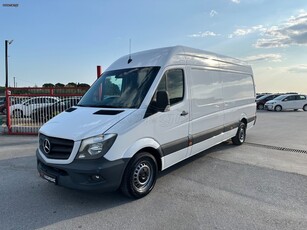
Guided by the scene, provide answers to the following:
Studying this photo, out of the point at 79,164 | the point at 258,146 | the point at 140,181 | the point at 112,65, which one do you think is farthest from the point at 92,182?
the point at 258,146

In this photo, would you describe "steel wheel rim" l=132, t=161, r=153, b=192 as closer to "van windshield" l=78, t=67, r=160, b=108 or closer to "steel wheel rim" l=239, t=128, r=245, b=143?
"van windshield" l=78, t=67, r=160, b=108

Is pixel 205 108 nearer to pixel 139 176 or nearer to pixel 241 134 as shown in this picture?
pixel 139 176

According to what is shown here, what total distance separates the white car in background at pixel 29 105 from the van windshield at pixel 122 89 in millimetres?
5771

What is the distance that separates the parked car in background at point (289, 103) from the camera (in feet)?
80.3

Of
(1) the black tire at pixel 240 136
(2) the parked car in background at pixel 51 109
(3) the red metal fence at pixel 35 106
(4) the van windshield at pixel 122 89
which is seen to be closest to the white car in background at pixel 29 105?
(3) the red metal fence at pixel 35 106

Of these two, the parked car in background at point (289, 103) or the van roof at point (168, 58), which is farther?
the parked car in background at point (289, 103)

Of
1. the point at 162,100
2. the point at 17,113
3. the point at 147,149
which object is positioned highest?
the point at 162,100

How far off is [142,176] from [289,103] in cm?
2457

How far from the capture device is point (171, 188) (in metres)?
4.57

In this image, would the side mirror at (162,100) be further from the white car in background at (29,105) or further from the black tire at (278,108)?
the black tire at (278,108)

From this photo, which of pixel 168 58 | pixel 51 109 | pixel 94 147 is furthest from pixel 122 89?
pixel 51 109

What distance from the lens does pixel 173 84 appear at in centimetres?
478

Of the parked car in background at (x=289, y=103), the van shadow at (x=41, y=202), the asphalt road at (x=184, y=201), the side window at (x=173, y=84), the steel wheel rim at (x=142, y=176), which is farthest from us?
the parked car in background at (x=289, y=103)

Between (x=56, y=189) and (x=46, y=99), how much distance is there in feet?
21.3
